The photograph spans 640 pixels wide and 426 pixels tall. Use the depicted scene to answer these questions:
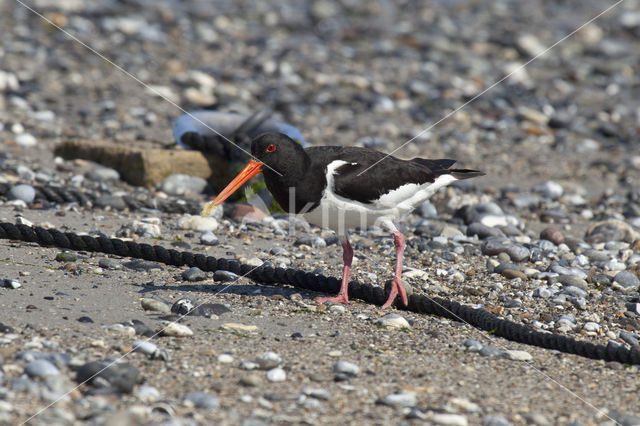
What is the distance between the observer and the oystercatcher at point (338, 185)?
4500 millimetres

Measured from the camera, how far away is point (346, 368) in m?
3.64

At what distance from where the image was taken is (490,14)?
16156 mm

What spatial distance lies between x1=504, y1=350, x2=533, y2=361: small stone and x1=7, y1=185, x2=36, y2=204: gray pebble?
4166mm

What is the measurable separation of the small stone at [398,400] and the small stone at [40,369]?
146 centimetres

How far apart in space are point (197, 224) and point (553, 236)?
3.02 m

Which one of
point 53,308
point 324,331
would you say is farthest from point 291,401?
point 53,308

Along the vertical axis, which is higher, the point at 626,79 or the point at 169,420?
the point at 626,79

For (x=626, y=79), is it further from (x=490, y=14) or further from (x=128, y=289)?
(x=128, y=289)

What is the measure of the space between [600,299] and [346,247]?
178cm

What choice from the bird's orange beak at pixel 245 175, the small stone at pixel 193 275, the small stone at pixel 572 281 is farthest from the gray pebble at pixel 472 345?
the small stone at pixel 193 275

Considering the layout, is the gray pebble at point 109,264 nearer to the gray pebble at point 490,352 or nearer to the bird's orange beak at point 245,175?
the bird's orange beak at point 245,175

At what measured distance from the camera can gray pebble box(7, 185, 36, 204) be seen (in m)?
6.21

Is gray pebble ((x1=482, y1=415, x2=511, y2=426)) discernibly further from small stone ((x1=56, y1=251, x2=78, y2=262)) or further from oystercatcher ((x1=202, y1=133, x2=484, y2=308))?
small stone ((x1=56, y1=251, x2=78, y2=262))

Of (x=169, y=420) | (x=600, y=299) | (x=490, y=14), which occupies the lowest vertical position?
(x=169, y=420)
